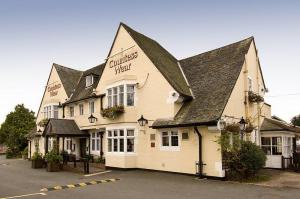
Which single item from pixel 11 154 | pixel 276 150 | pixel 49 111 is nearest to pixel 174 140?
pixel 276 150

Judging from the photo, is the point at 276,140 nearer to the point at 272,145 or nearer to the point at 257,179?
the point at 272,145

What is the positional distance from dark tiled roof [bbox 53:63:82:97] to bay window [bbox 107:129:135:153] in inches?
418

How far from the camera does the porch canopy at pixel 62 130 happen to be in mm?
24234

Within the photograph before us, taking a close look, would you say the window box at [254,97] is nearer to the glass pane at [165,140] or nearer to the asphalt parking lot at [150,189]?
the glass pane at [165,140]

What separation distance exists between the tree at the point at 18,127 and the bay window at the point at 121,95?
34.6m

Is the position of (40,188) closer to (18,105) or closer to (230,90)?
(230,90)

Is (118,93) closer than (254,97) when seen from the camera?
No

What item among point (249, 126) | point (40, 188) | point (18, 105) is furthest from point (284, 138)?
point (18, 105)

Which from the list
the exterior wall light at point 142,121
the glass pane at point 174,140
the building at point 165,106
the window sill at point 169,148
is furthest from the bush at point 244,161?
the exterior wall light at point 142,121

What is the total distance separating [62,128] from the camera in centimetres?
2545

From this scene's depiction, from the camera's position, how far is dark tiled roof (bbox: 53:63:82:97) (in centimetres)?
3196

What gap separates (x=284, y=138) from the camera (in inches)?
859

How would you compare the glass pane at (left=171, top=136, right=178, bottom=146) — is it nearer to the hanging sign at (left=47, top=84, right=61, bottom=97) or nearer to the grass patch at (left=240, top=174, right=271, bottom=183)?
the grass patch at (left=240, top=174, right=271, bottom=183)

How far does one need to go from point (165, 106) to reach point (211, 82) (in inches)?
138
